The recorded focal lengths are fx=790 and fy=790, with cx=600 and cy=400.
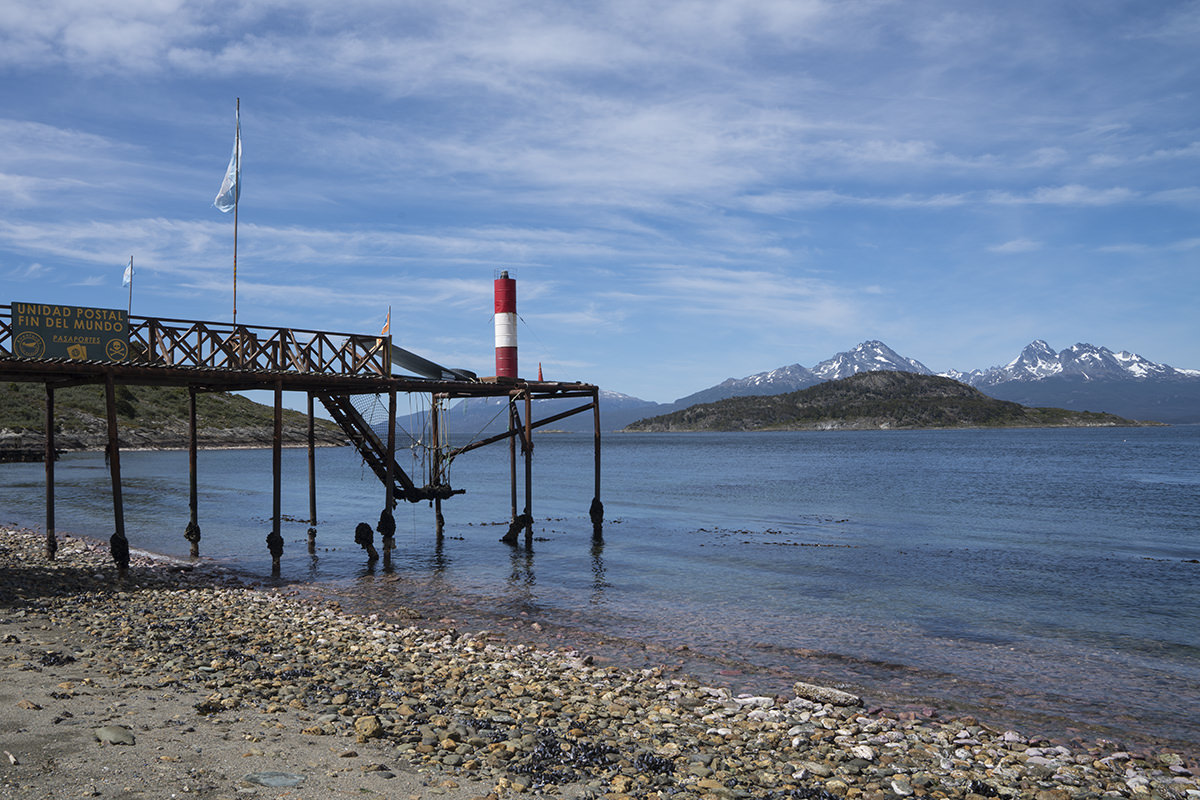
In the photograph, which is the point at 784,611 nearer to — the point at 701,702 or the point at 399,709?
the point at 701,702

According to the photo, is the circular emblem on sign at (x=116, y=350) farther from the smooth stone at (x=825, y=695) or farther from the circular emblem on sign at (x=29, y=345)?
the smooth stone at (x=825, y=695)

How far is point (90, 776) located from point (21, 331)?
53.4 ft

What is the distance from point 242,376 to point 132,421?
112877mm

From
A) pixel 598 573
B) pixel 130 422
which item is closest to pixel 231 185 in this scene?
pixel 598 573

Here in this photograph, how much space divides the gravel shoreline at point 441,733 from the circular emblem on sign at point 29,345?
781 centimetres

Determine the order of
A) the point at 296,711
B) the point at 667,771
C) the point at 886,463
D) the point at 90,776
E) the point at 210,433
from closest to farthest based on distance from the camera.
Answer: the point at 90,776, the point at 667,771, the point at 296,711, the point at 886,463, the point at 210,433

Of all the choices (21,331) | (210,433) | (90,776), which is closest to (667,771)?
(90,776)

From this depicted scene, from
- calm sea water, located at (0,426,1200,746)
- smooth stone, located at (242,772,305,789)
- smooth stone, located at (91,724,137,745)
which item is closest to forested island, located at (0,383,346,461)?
calm sea water, located at (0,426,1200,746)

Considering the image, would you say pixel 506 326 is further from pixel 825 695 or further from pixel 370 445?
pixel 825 695

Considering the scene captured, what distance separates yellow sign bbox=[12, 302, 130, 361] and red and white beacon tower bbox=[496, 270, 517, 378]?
39.9ft

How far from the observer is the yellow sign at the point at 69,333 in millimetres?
20094

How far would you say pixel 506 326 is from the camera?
97.2 ft

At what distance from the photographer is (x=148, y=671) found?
12422 millimetres

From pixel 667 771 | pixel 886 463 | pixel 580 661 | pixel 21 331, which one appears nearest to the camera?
pixel 667 771
